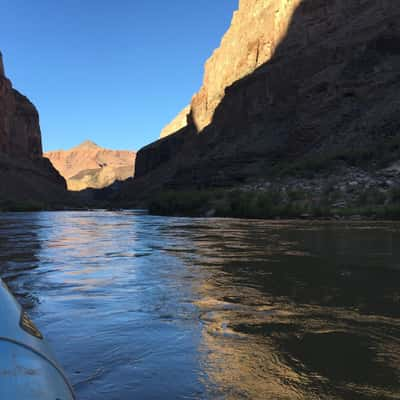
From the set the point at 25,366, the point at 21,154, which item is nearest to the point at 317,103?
the point at 25,366

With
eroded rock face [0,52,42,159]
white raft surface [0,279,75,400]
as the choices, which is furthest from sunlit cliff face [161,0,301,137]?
white raft surface [0,279,75,400]

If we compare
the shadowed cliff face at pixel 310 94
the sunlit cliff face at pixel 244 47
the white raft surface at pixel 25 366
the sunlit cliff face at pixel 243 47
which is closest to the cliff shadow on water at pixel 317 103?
the shadowed cliff face at pixel 310 94

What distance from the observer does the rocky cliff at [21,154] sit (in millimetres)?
91250

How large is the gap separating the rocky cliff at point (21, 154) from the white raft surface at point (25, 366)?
278 ft

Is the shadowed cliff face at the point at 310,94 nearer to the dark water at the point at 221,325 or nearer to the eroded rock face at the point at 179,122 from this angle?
the dark water at the point at 221,325

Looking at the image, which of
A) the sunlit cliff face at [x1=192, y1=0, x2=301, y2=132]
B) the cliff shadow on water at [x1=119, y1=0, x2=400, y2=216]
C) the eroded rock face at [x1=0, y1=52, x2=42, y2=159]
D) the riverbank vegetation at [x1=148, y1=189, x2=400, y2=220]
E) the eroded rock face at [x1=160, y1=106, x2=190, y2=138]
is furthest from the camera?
the eroded rock face at [x1=160, y1=106, x2=190, y2=138]

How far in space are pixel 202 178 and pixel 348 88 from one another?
1889 centimetres

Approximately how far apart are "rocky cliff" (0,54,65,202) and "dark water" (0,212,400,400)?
80558mm

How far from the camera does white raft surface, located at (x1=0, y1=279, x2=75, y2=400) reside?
1223mm

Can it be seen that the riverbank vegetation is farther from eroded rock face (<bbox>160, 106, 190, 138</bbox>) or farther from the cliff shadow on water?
eroded rock face (<bbox>160, 106, 190, 138</bbox>)

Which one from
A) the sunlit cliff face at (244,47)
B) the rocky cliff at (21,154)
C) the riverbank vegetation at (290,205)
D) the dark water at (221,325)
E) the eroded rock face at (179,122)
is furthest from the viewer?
the eroded rock face at (179,122)

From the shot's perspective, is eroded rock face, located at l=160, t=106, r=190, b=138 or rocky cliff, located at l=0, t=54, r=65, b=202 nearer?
rocky cliff, located at l=0, t=54, r=65, b=202

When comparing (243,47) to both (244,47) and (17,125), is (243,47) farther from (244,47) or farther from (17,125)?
(17,125)

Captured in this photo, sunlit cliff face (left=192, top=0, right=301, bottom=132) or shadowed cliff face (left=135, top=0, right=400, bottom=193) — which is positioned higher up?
sunlit cliff face (left=192, top=0, right=301, bottom=132)
